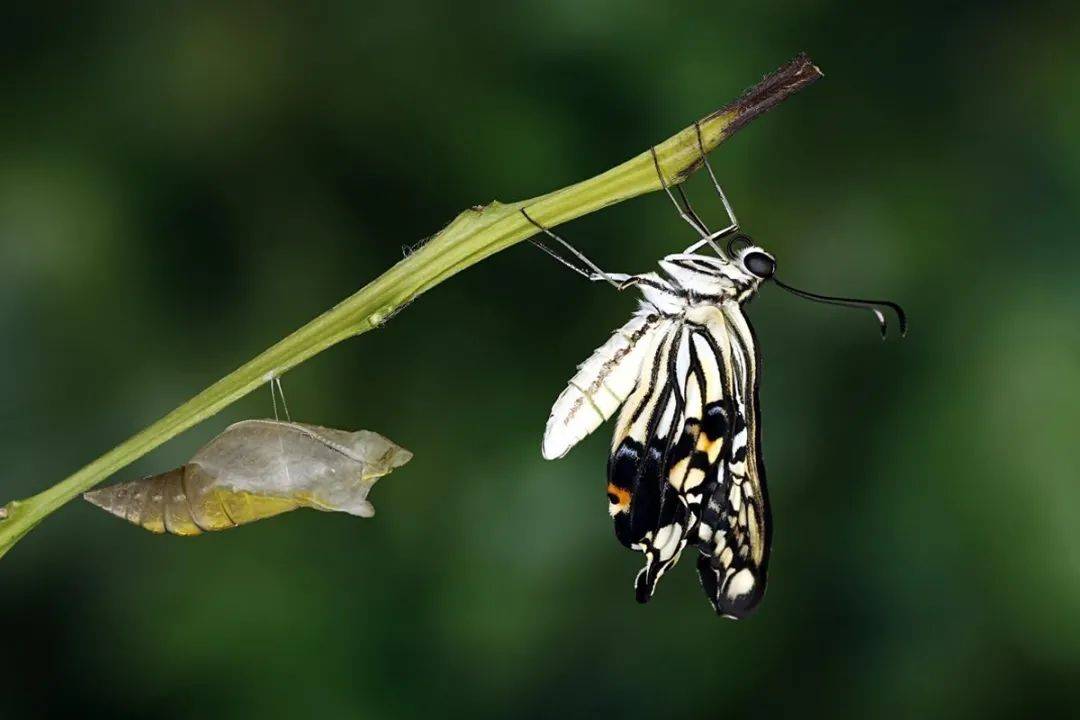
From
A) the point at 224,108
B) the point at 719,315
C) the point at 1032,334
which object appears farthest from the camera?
the point at 224,108

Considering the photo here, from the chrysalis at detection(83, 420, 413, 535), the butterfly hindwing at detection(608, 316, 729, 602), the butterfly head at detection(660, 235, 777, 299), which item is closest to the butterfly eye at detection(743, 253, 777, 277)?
the butterfly head at detection(660, 235, 777, 299)

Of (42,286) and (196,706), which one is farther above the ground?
(42,286)

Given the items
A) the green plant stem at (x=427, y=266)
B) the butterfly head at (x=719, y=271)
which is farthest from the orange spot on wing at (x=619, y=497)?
the green plant stem at (x=427, y=266)

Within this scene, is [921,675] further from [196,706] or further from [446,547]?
[196,706]

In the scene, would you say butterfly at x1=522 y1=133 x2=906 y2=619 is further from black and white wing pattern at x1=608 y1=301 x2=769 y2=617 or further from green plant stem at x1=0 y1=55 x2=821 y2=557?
green plant stem at x1=0 y1=55 x2=821 y2=557

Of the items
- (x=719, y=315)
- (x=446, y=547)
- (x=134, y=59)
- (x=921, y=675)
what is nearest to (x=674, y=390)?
(x=719, y=315)

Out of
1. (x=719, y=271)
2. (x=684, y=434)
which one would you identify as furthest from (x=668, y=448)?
(x=719, y=271)
